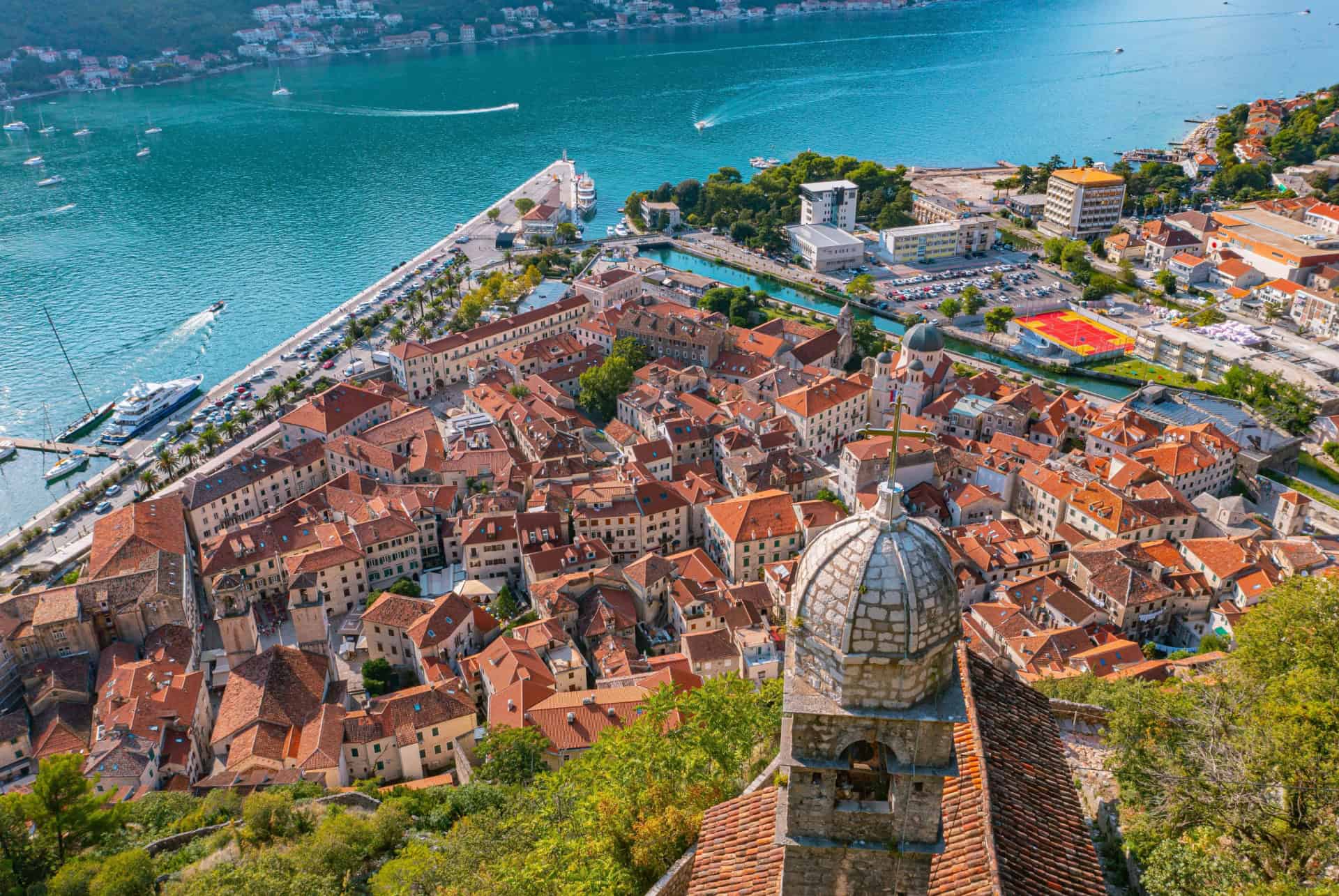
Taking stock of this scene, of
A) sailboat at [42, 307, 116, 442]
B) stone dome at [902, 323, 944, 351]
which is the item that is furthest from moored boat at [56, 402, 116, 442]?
stone dome at [902, 323, 944, 351]

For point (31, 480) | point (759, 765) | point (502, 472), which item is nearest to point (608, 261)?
point (502, 472)

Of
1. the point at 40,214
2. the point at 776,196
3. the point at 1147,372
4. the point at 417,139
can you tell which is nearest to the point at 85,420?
the point at 40,214

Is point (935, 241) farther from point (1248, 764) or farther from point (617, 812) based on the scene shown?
point (617, 812)

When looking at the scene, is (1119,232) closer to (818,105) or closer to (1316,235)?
(1316,235)

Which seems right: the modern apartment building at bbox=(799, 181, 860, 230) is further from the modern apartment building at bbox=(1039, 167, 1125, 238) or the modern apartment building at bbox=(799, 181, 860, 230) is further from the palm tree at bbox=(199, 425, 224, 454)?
the palm tree at bbox=(199, 425, 224, 454)

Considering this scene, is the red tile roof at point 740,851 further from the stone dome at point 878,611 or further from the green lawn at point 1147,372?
the green lawn at point 1147,372

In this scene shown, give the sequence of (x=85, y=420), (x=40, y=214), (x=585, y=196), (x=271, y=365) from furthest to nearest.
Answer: (x=40, y=214)
(x=585, y=196)
(x=271, y=365)
(x=85, y=420)
